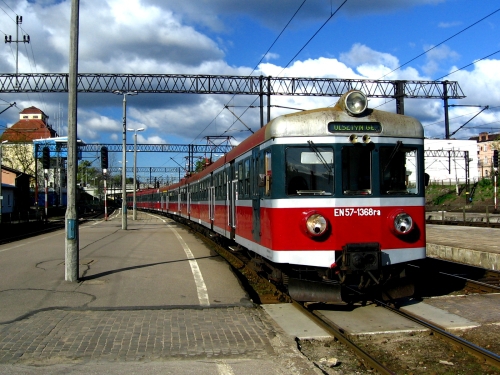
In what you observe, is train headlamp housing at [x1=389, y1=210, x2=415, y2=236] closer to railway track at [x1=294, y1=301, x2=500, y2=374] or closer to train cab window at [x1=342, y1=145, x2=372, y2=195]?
train cab window at [x1=342, y1=145, x2=372, y2=195]

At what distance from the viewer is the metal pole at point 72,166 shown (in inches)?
406

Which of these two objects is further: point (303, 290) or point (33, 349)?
point (303, 290)

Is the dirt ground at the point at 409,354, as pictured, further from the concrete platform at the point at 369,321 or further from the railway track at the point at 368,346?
the concrete platform at the point at 369,321

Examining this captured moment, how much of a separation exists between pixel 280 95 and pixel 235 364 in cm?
2293

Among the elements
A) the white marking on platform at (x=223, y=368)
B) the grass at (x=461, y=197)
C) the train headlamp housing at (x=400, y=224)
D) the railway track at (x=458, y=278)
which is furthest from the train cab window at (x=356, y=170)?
the grass at (x=461, y=197)

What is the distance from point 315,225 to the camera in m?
7.74

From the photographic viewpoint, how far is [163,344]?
6320 millimetres

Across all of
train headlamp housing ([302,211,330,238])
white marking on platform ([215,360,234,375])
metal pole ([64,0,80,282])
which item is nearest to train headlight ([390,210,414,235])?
train headlamp housing ([302,211,330,238])

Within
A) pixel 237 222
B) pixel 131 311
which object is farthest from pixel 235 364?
pixel 237 222

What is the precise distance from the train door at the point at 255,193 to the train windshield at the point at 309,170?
53.0 inches

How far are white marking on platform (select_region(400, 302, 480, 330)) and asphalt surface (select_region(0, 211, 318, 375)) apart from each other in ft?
7.23

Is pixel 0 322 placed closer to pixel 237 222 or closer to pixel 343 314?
pixel 343 314

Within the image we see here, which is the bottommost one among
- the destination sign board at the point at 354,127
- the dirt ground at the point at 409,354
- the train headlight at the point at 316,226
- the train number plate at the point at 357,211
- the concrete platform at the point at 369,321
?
the dirt ground at the point at 409,354

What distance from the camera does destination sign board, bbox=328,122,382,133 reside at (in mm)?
8055
